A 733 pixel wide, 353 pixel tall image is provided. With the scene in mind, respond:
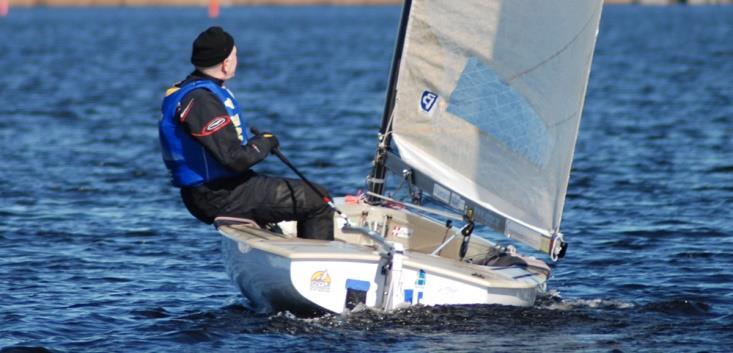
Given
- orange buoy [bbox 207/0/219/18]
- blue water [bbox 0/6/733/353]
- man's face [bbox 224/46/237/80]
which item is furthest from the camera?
orange buoy [bbox 207/0/219/18]

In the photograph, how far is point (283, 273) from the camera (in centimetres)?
824

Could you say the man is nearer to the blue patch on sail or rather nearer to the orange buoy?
the blue patch on sail

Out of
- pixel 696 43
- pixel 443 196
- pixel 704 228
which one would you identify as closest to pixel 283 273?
pixel 443 196

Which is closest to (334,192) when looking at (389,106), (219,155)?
(389,106)

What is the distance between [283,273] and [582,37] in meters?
2.62

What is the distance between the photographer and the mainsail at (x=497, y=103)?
9.26 m

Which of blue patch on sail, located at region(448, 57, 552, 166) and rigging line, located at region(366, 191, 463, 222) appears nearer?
rigging line, located at region(366, 191, 463, 222)

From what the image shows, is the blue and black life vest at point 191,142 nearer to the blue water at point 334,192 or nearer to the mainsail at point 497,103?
the blue water at point 334,192

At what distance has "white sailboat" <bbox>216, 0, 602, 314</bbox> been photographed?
30.0 feet

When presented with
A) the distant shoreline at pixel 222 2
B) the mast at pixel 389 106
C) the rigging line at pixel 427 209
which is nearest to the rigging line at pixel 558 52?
the mast at pixel 389 106

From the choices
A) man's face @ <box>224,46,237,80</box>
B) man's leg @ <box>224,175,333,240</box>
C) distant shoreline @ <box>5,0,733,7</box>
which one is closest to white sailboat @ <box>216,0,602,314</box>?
man's leg @ <box>224,175,333,240</box>

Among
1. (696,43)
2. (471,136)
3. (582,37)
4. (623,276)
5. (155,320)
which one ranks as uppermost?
(696,43)

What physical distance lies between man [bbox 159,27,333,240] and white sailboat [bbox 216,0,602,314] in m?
0.17

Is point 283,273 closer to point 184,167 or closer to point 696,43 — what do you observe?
point 184,167
